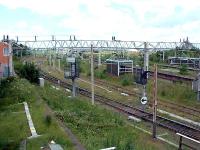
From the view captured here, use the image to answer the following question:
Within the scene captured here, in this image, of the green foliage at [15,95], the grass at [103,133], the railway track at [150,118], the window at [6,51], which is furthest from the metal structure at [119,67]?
the grass at [103,133]

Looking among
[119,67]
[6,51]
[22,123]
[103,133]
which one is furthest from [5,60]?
[103,133]

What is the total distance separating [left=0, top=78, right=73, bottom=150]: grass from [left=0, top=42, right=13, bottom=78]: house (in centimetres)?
1515

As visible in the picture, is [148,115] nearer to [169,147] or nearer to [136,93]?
[169,147]

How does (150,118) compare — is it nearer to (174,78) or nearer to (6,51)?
(174,78)

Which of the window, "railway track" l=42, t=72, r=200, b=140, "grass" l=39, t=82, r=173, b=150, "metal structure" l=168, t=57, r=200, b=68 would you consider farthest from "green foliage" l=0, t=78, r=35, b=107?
"metal structure" l=168, t=57, r=200, b=68

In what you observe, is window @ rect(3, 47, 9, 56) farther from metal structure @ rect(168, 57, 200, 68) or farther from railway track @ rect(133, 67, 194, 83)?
metal structure @ rect(168, 57, 200, 68)

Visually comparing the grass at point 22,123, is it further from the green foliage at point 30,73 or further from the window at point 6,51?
the window at point 6,51

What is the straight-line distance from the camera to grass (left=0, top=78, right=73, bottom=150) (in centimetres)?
1484

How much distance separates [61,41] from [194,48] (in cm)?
3712

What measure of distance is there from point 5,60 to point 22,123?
30758 millimetres

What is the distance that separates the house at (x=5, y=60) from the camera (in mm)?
45562

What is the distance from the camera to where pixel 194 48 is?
3258 inches

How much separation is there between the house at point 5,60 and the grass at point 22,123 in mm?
15148

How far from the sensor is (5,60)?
4872 cm
